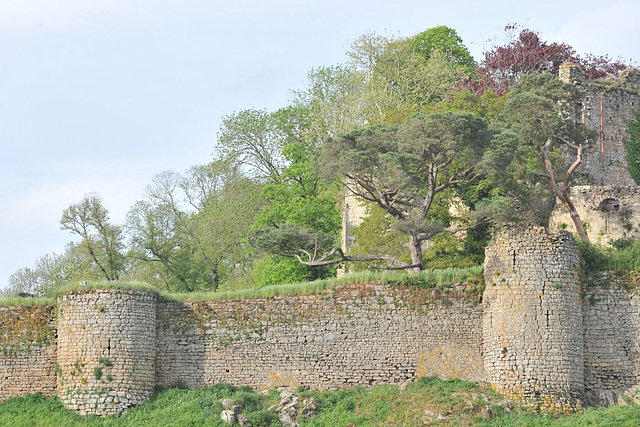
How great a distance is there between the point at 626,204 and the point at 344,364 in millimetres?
12129

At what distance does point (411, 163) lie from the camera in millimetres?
36844

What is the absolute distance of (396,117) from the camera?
48.0m

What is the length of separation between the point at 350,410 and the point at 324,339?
229cm

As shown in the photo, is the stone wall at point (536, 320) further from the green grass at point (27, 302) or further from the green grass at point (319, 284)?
the green grass at point (27, 302)

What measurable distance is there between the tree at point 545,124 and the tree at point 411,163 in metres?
2.15

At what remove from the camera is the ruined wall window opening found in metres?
41.0

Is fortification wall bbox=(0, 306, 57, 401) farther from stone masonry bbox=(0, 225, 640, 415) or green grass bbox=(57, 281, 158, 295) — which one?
green grass bbox=(57, 281, 158, 295)

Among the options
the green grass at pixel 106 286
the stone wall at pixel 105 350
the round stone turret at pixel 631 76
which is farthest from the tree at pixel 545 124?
the stone wall at pixel 105 350

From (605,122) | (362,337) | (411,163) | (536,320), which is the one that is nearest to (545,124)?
(411,163)

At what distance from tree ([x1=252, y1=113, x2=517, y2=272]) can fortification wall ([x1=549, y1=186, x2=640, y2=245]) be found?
4.10m

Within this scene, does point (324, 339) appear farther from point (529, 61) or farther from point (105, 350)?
point (529, 61)

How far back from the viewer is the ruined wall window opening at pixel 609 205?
41031 millimetres

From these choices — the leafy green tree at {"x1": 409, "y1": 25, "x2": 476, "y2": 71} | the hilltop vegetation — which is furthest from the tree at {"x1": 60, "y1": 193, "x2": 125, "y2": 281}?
the leafy green tree at {"x1": 409, "y1": 25, "x2": 476, "y2": 71}

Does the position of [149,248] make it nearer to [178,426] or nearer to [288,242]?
[288,242]
